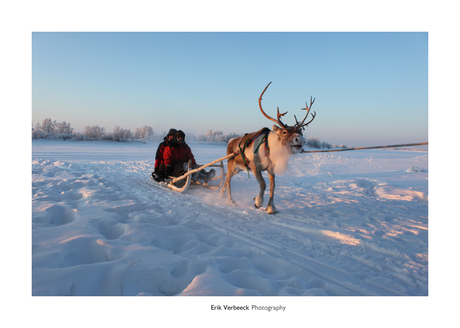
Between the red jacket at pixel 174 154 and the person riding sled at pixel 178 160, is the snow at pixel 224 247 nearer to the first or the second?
the person riding sled at pixel 178 160

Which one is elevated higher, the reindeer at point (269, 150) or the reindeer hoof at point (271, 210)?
the reindeer at point (269, 150)

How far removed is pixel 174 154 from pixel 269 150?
12.2 feet

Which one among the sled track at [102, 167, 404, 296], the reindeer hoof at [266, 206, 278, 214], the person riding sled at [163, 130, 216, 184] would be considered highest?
the person riding sled at [163, 130, 216, 184]

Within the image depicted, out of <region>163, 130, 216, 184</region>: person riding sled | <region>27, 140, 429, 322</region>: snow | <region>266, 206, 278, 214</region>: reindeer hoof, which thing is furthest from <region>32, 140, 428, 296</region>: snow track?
<region>163, 130, 216, 184</region>: person riding sled

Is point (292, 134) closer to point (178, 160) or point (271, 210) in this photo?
point (271, 210)

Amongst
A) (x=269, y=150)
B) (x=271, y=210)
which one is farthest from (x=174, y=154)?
(x=271, y=210)

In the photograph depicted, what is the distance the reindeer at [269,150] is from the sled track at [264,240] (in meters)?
0.60

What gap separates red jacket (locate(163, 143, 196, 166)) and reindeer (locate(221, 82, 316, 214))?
234 centimetres

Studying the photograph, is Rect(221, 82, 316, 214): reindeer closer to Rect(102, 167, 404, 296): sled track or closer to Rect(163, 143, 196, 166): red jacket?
Rect(102, 167, 404, 296): sled track

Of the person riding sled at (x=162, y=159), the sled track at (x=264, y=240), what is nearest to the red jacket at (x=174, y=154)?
the person riding sled at (x=162, y=159)

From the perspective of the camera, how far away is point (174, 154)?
7164mm

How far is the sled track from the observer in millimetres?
2242

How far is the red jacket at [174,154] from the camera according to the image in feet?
23.4

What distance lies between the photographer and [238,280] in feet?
6.82
